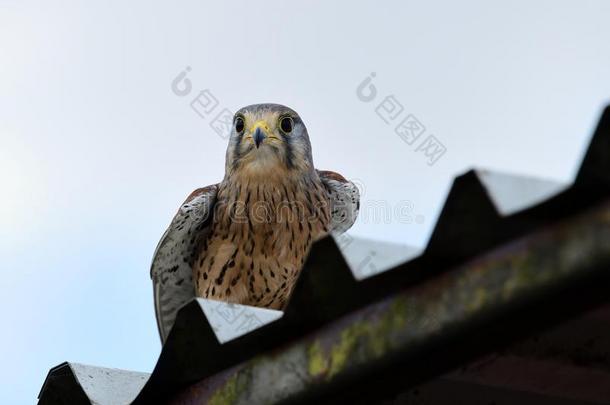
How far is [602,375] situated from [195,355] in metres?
0.99

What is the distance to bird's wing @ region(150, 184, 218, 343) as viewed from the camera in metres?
6.18

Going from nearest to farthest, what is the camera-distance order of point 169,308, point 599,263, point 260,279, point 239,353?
point 599,263, point 239,353, point 260,279, point 169,308

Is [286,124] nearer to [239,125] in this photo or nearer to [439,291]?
[239,125]

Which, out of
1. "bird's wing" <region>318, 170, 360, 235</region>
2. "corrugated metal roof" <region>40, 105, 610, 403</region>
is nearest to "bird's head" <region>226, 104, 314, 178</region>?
"bird's wing" <region>318, 170, 360, 235</region>

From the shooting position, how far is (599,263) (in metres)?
1.91

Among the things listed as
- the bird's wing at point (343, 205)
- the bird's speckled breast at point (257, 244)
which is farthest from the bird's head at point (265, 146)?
the bird's wing at point (343, 205)

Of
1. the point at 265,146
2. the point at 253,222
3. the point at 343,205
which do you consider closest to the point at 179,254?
the point at 253,222

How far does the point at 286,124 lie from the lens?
6699 millimetres

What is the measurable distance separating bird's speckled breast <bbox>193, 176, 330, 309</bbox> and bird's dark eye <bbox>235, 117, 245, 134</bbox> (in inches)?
15.9

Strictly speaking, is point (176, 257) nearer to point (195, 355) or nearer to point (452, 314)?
point (195, 355)

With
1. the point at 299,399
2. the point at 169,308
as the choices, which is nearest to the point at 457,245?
the point at 299,399

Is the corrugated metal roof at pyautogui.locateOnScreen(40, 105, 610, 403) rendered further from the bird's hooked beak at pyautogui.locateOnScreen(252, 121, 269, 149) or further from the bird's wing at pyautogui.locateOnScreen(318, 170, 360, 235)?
the bird's wing at pyautogui.locateOnScreen(318, 170, 360, 235)

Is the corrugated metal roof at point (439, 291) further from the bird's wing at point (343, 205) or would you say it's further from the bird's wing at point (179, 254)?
the bird's wing at point (343, 205)

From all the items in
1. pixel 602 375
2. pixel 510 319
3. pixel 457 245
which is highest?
pixel 457 245
